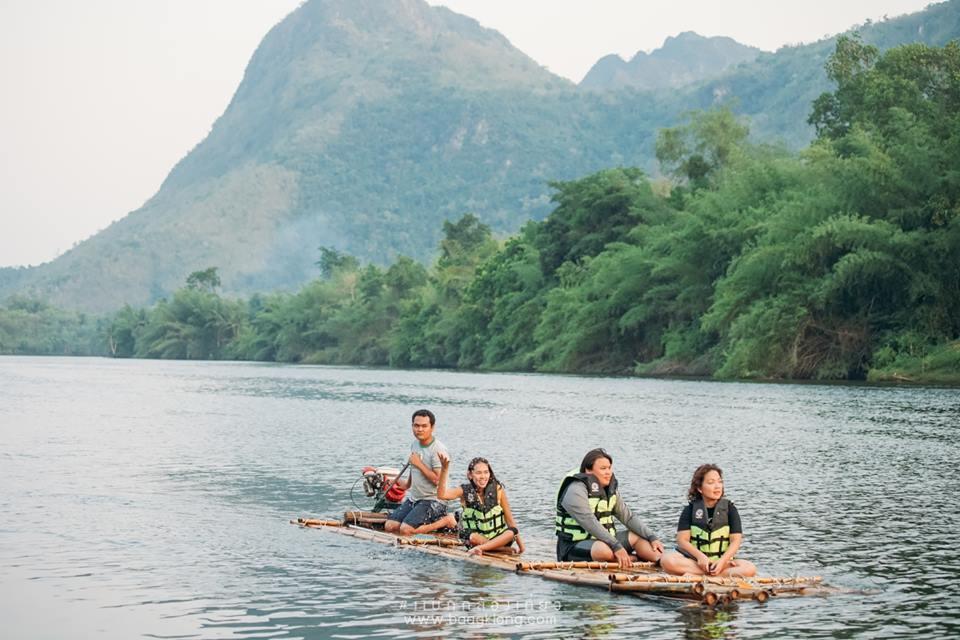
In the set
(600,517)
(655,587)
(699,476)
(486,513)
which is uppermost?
(699,476)

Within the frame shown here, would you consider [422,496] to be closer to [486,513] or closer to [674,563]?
[486,513]

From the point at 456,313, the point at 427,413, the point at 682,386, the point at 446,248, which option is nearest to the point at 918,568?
the point at 427,413

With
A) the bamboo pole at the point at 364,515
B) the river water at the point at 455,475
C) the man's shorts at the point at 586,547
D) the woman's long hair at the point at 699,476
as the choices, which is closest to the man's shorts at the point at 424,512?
the river water at the point at 455,475

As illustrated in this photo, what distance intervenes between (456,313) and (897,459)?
75.8 meters

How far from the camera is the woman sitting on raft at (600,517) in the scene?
14523 millimetres

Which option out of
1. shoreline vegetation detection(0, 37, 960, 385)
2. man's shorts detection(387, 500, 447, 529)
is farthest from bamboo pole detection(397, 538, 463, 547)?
shoreline vegetation detection(0, 37, 960, 385)

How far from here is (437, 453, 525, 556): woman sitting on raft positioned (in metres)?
15.8

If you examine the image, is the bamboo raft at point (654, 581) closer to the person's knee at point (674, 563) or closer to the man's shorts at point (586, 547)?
the person's knee at point (674, 563)

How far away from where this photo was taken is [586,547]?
1484 centimetres

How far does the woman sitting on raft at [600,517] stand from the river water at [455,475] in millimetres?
571

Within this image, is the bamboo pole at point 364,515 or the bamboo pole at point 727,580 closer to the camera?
the bamboo pole at point 727,580

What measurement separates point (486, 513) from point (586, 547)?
1.58m

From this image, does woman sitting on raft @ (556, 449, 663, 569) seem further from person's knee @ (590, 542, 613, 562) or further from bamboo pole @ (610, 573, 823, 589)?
bamboo pole @ (610, 573, 823, 589)

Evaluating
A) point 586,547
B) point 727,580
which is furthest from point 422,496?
point 727,580
